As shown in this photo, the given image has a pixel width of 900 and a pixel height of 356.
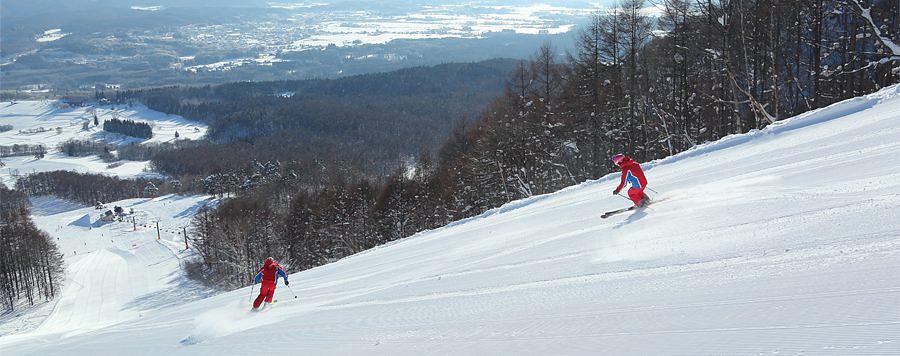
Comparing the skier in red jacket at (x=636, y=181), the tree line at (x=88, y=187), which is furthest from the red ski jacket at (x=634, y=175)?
the tree line at (x=88, y=187)

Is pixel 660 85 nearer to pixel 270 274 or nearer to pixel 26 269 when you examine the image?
pixel 270 274

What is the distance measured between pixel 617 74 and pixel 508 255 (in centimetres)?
2046

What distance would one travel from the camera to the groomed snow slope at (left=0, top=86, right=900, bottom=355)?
4848 millimetres

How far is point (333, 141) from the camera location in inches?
6053

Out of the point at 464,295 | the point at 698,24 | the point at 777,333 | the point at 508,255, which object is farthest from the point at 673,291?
the point at 698,24

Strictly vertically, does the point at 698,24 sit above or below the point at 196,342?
above

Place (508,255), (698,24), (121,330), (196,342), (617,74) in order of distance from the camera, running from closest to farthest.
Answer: (196,342), (508,255), (121,330), (698,24), (617,74)

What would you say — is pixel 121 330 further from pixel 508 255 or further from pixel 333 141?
pixel 333 141

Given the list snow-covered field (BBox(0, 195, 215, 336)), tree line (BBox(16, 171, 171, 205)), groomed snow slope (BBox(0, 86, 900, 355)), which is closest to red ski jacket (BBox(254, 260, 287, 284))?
groomed snow slope (BBox(0, 86, 900, 355))

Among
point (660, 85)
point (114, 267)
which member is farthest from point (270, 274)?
point (114, 267)

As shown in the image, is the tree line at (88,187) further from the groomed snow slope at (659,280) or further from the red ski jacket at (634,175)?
the red ski jacket at (634,175)

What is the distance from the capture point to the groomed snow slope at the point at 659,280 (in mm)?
4848

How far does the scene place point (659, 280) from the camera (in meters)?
6.51

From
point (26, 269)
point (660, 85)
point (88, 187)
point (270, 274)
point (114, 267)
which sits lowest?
point (114, 267)
